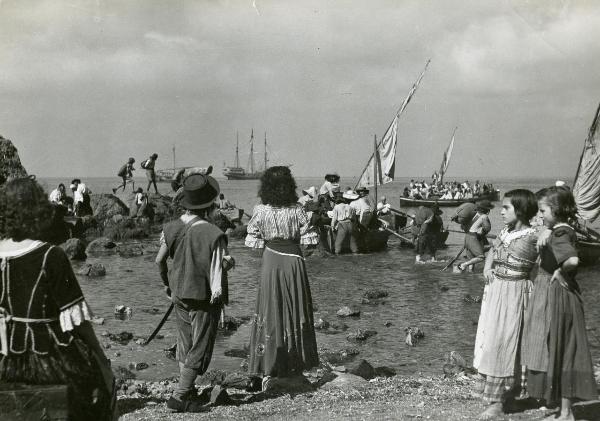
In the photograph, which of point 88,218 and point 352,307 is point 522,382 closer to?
point 352,307

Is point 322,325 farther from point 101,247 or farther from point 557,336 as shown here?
point 101,247

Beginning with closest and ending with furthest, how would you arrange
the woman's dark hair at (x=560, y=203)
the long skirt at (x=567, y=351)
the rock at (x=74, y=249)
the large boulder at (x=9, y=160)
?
the long skirt at (x=567, y=351)
the woman's dark hair at (x=560, y=203)
the rock at (x=74, y=249)
the large boulder at (x=9, y=160)

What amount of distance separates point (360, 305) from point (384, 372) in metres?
4.62

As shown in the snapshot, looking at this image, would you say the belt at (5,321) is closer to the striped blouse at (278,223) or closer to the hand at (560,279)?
the striped blouse at (278,223)

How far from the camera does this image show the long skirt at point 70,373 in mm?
3061

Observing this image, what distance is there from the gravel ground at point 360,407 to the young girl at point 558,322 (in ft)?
1.24

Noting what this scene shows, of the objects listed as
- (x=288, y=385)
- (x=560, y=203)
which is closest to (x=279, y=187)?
(x=288, y=385)

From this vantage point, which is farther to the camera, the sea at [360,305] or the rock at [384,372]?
the sea at [360,305]

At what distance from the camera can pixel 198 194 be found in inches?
205

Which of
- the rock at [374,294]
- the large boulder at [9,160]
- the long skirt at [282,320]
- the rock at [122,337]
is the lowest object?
the rock at [374,294]

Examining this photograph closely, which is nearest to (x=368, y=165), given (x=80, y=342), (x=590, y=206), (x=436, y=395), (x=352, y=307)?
(x=590, y=206)

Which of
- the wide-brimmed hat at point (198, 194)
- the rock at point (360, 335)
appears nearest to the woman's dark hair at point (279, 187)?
the wide-brimmed hat at point (198, 194)

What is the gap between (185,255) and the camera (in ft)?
17.1

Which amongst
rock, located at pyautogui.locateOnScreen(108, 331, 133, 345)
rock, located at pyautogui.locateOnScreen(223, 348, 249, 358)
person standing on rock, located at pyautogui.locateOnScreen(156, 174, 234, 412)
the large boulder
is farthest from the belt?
the large boulder
